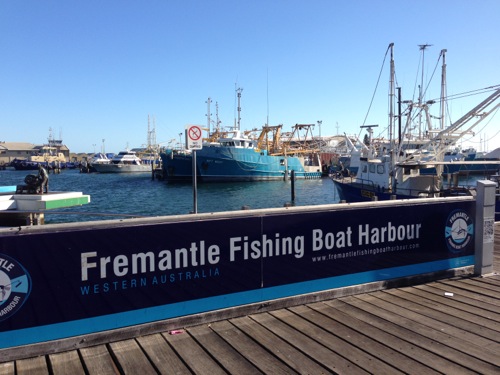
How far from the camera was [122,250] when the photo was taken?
3.81 metres

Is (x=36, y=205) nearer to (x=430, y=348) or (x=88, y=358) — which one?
(x=88, y=358)

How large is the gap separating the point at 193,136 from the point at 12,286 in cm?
380

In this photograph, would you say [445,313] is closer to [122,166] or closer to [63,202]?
[63,202]

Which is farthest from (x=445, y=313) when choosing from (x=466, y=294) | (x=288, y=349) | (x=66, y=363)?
(x=66, y=363)

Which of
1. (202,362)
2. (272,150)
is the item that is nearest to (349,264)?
(202,362)

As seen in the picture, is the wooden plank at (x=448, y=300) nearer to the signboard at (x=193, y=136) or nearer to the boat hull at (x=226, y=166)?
the signboard at (x=193, y=136)

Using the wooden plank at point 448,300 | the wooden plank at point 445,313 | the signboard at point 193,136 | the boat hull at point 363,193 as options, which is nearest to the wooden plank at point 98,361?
the wooden plank at point 445,313

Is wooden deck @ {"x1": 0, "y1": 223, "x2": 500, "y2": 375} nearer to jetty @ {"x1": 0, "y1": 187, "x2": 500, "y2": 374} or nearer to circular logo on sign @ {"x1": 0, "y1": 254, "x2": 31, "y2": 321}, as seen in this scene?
jetty @ {"x1": 0, "y1": 187, "x2": 500, "y2": 374}

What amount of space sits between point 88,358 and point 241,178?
61.7 m

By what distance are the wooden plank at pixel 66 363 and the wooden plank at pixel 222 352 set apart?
1052 millimetres

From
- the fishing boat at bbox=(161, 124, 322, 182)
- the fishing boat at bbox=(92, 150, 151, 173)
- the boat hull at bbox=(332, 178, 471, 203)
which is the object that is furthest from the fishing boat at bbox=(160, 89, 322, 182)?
the fishing boat at bbox=(92, 150, 151, 173)

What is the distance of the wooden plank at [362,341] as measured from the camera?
3.32 meters

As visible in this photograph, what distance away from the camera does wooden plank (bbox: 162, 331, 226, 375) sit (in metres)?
3.24

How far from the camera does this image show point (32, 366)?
326cm
